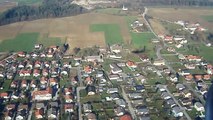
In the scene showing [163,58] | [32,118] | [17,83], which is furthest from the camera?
[163,58]

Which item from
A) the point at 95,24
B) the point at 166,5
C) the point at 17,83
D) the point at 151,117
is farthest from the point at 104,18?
the point at 151,117

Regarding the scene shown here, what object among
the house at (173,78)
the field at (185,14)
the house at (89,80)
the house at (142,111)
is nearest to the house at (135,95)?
the house at (142,111)

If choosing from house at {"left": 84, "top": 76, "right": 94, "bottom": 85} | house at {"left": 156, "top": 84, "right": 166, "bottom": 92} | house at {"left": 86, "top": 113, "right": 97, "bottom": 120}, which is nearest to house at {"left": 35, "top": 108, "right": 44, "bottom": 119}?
house at {"left": 86, "top": 113, "right": 97, "bottom": 120}

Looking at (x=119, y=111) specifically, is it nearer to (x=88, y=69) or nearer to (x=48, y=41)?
(x=88, y=69)

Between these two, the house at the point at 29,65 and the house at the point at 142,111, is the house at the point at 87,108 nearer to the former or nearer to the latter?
the house at the point at 142,111

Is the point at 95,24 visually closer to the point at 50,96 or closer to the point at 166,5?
the point at 166,5

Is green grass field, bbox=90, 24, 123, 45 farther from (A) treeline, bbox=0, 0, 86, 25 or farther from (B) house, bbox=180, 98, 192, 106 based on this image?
(B) house, bbox=180, 98, 192, 106
